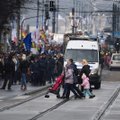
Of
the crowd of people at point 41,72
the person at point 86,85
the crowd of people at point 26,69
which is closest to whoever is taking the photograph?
the crowd of people at point 41,72

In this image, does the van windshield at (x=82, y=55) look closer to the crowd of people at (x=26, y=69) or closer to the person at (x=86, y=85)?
the crowd of people at (x=26, y=69)

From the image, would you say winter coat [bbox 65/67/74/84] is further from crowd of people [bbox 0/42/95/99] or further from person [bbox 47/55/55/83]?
person [bbox 47/55/55/83]

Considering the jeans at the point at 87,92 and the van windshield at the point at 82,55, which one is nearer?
the jeans at the point at 87,92

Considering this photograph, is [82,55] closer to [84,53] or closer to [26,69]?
[84,53]

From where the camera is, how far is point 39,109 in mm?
23000

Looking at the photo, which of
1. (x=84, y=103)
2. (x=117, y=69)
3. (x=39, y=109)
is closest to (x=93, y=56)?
(x=84, y=103)

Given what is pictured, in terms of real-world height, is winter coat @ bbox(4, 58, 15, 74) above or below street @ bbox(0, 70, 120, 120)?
above

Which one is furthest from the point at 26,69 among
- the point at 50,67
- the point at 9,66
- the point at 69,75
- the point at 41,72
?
the point at 50,67

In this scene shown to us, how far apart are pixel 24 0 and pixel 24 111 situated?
4912 mm

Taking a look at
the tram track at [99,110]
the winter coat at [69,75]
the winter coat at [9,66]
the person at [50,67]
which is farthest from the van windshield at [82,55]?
the winter coat at [69,75]

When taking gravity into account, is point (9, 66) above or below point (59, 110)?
above

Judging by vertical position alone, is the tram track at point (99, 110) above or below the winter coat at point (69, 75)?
below

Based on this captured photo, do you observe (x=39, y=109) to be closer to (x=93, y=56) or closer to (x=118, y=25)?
(x=93, y=56)

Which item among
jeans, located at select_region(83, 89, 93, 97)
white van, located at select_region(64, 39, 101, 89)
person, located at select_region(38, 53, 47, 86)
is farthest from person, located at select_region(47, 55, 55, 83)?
jeans, located at select_region(83, 89, 93, 97)
